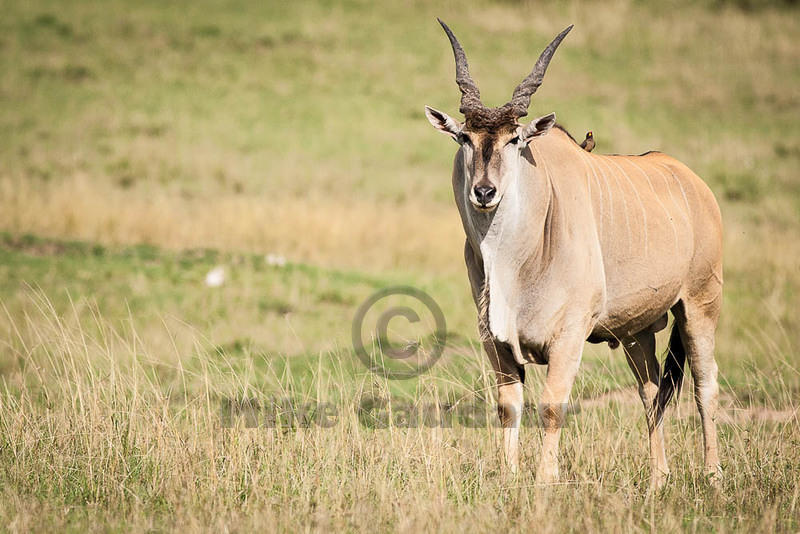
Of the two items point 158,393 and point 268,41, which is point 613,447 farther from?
point 268,41

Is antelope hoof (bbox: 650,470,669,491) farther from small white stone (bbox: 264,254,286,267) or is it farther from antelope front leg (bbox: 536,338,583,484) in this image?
small white stone (bbox: 264,254,286,267)

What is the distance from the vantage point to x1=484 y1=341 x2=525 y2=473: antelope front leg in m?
5.66

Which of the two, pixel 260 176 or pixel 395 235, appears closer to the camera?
pixel 395 235

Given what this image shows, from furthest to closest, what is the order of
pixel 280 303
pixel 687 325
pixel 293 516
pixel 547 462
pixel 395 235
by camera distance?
pixel 395 235, pixel 280 303, pixel 687 325, pixel 547 462, pixel 293 516

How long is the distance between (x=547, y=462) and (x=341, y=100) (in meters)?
21.6

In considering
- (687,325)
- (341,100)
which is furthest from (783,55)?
(687,325)

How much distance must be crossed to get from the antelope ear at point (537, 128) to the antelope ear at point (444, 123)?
34 cm

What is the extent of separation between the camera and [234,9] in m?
31.7

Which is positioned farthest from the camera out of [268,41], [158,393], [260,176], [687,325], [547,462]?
[268,41]

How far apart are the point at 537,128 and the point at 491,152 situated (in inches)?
14.7

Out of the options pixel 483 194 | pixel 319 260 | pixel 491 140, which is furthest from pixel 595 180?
pixel 319 260

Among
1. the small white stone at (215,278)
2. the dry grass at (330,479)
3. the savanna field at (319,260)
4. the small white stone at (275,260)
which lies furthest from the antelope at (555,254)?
the small white stone at (275,260)

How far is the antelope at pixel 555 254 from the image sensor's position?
17.9 ft

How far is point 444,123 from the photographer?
5.63 metres
